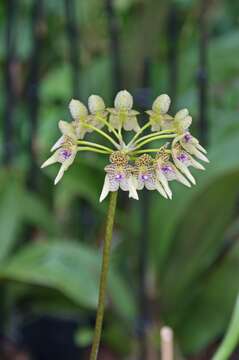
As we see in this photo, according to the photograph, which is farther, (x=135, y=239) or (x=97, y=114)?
(x=135, y=239)

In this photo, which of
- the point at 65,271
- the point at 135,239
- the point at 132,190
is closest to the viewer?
the point at 132,190

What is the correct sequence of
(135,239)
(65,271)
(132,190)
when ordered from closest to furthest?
(132,190)
(65,271)
(135,239)

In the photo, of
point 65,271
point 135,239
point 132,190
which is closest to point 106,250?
point 132,190

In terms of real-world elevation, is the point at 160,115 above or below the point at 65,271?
above

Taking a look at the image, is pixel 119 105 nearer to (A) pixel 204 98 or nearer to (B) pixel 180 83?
(A) pixel 204 98

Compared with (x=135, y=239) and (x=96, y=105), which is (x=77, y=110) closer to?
(x=96, y=105)

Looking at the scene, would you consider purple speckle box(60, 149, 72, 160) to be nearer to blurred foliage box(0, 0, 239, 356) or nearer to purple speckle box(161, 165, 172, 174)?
purple speckle box(161, 165, 172, 174)
